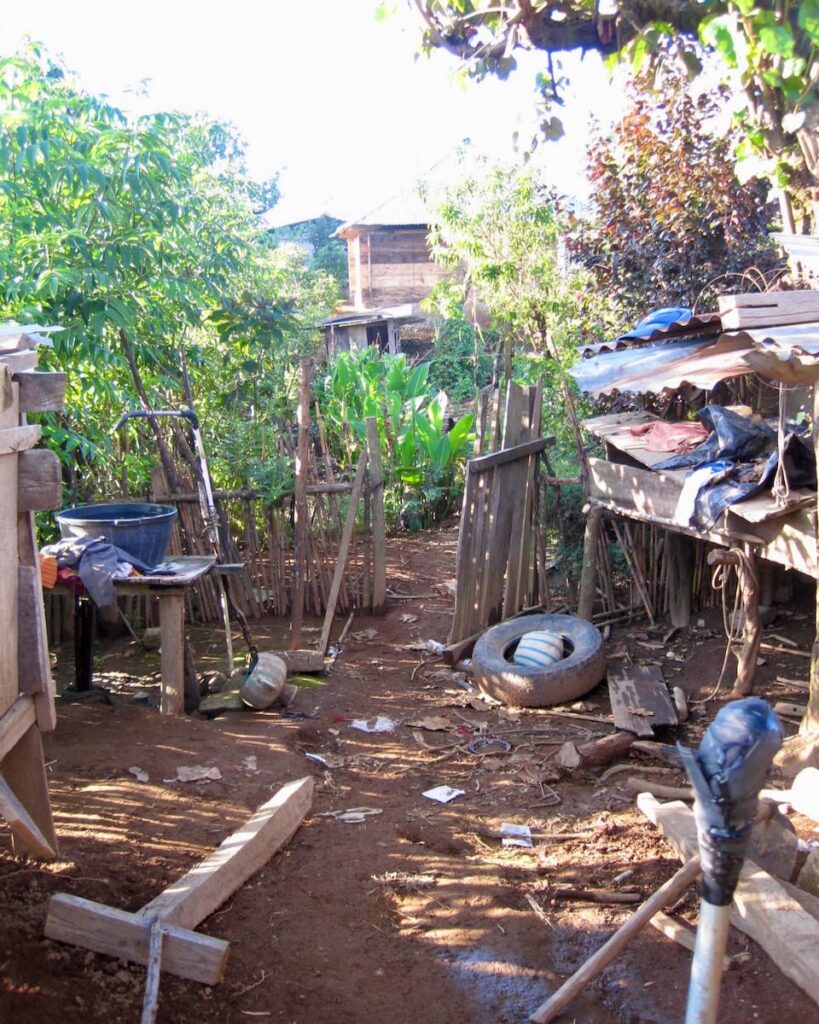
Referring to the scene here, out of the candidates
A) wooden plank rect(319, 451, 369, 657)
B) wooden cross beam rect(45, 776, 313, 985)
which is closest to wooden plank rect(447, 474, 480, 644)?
wooden plank rect(319, 451, 369, 657)

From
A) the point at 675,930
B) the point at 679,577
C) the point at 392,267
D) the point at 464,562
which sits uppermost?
the point at 392,267

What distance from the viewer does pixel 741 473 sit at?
5.71m

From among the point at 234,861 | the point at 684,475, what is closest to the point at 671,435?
the point at 684,475

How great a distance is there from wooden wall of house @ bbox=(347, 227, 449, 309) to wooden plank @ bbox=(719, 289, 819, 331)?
63.3ft

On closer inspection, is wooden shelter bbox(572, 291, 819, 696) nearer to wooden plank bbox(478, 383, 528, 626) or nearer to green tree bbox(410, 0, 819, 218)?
wooden plank bbox(478, 383, 528, 626)

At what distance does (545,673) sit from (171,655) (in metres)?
2.54

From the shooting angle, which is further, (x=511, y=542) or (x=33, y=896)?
(x=511, y=542)

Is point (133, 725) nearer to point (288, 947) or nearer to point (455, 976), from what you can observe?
point (288, 947)

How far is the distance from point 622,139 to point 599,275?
4.34 feet

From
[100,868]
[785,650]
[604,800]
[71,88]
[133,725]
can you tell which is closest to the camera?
[100,868]

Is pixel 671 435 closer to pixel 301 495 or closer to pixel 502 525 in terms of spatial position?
pixel 502 525

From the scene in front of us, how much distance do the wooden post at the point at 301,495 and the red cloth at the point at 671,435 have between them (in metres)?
2.53

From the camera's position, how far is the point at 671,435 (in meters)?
6.95

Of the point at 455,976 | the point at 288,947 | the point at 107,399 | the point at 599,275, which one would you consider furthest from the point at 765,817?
the point at 599,275
